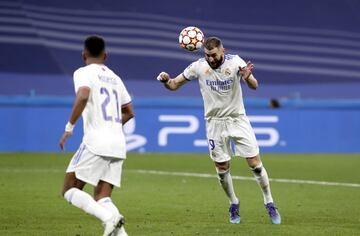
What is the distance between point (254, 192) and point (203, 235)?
5.25m

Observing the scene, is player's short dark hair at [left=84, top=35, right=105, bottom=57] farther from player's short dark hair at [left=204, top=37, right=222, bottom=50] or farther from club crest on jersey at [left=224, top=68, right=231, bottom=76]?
club crest on jersey at [left=224, top=68, right=231, bottom=76]

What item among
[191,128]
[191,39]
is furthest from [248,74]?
[191,128]

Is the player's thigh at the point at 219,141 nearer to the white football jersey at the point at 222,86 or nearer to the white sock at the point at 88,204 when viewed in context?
the white football jersey at the point at 222,86

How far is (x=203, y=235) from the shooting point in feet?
33.1

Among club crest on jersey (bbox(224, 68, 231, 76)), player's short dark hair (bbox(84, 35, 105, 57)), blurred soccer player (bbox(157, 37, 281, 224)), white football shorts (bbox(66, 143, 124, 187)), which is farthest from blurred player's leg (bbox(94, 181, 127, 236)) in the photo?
club crest on jersey (bbox(224, 68, 231, 76))

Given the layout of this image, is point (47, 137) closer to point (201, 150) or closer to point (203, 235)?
point (201, 150)

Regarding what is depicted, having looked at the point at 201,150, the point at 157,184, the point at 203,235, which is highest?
the point at 203,235

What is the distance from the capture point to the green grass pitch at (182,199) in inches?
423

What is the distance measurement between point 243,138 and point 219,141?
0.31 m

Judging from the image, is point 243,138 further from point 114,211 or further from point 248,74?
point 114,211

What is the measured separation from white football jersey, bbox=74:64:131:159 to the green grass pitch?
5.64 feet

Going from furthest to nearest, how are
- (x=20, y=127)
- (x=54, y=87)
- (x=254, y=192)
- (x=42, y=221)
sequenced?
(x=54, y=87)
(x=20, y=127)
(x=254, y=192)
(x=42, y=221)

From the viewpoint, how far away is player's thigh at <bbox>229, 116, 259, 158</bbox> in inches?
456

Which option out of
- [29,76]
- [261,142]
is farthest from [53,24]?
[261,142]
